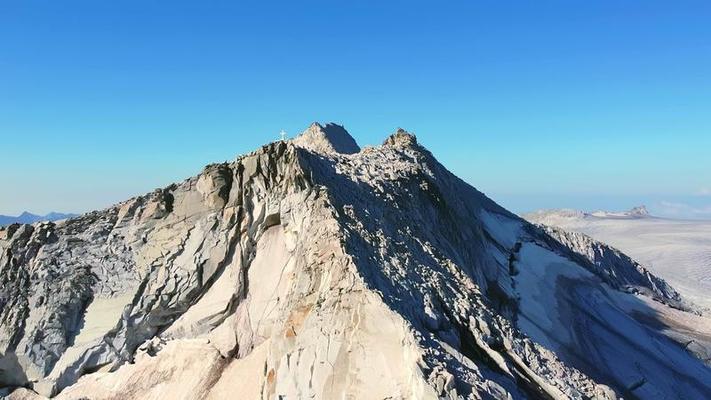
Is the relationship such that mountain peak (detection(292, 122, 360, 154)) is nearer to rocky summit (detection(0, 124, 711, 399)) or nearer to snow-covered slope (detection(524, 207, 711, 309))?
rocky summit (detection(0, 124, 711, 399))

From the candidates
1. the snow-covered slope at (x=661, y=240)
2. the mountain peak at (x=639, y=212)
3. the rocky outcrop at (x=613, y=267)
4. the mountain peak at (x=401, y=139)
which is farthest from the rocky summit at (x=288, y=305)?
the mountain peak at (x=639, y=212)

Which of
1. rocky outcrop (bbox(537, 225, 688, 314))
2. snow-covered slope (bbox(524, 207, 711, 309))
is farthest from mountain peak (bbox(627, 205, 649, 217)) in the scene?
rocky outcrop (bbox(537, 225, 688, 314))

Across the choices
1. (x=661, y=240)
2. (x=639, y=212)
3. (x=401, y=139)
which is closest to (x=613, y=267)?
(x=401, y=139)

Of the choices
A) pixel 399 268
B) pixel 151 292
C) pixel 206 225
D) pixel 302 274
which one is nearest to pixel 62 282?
pixel 151 292

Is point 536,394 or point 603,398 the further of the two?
point 603,398

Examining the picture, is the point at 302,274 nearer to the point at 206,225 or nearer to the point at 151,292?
the point at 206,225

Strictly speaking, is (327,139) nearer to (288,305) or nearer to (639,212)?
(288,305)

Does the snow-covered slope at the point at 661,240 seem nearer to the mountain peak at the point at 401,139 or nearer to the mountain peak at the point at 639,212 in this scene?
the mountain peak at the point at 639,212
